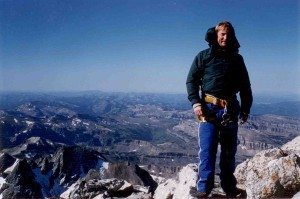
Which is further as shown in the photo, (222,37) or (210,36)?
(210,36)

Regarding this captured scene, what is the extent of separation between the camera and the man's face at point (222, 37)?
395 inches

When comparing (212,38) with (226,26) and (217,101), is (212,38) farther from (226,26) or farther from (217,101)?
(217,101)

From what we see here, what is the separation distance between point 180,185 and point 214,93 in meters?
5.01

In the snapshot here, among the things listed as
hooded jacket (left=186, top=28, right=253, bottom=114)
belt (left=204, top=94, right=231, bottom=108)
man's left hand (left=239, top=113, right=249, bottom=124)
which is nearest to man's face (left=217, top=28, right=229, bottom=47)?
hooded jacket (left=186, top=28, right=253, bottom=114)

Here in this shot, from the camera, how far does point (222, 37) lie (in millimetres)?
10094

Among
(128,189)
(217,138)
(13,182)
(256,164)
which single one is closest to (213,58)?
(217,138)

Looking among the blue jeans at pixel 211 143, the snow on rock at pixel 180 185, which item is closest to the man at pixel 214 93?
the blue jeans at pixel 211 143

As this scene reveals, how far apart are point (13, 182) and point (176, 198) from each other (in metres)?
158

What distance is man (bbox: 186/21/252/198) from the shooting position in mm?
10156

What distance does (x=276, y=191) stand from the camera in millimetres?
9812

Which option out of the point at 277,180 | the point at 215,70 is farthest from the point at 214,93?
the point at 277,180

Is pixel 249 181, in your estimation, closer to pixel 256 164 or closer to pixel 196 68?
pixel 256 164

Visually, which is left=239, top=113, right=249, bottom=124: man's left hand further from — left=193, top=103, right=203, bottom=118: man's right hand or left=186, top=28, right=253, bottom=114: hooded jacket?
left=193, top=103, right=203, bottom=118: man's right hand

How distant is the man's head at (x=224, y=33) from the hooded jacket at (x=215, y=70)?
0.10 m
